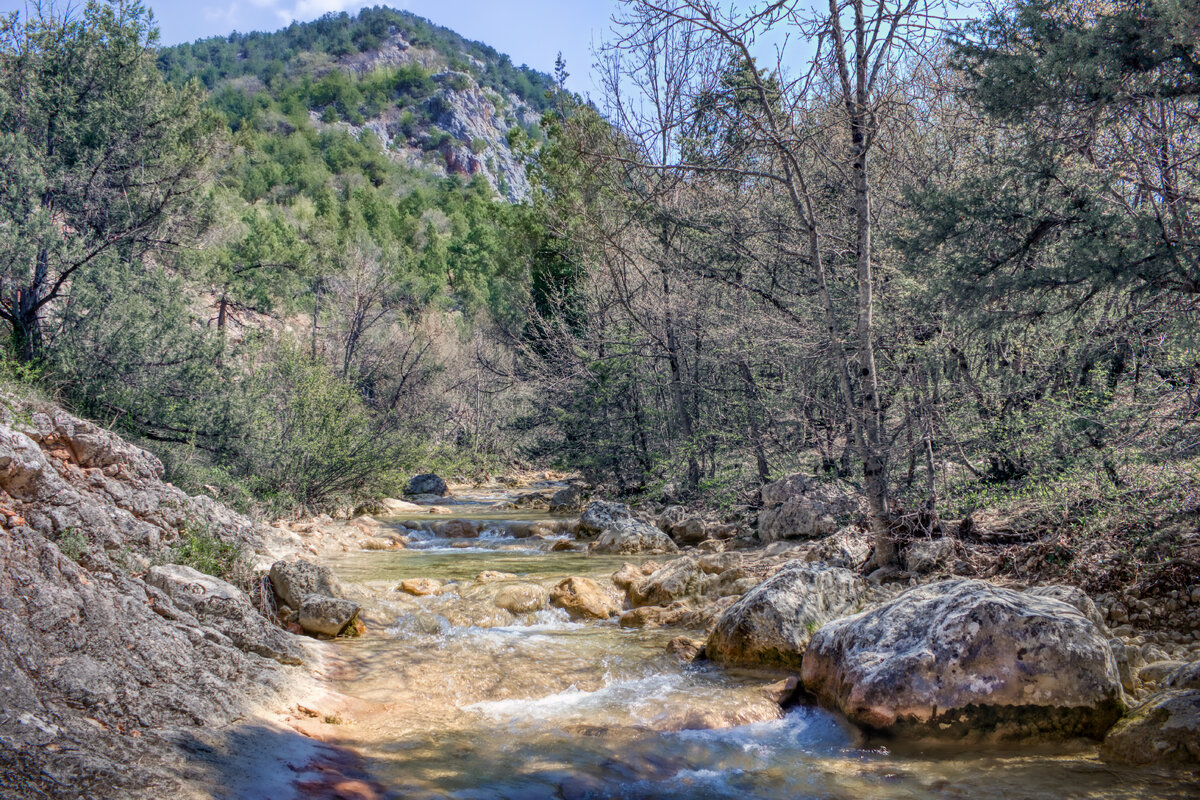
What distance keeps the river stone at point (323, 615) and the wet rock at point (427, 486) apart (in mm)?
15742

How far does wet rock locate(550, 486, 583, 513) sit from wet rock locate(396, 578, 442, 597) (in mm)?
9601

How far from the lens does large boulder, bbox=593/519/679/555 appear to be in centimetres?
1076

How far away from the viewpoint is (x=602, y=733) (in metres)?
4.13

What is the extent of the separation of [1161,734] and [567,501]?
1484cm

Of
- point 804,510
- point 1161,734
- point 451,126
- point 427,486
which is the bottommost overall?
point 427,486

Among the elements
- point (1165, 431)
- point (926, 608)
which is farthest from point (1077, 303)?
point (926, 608)

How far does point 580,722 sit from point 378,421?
12958 mm

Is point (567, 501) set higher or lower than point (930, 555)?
lower

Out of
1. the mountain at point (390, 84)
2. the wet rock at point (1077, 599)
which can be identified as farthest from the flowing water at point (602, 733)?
the mountain at point (390, 84)

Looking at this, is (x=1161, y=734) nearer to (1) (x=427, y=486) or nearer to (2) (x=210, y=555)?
(2) (x=210, y=555)

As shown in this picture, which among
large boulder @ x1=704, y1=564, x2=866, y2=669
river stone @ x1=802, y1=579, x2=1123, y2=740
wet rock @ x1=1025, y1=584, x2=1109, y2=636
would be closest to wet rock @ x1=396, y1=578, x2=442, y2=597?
large boulder @ x1=704, y1=564, x2=866, y2=669

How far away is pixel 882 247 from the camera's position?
31.5 ft

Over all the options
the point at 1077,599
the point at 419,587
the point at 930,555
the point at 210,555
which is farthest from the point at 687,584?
the point at 210,555

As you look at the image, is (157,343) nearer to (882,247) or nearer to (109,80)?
(109,80)
